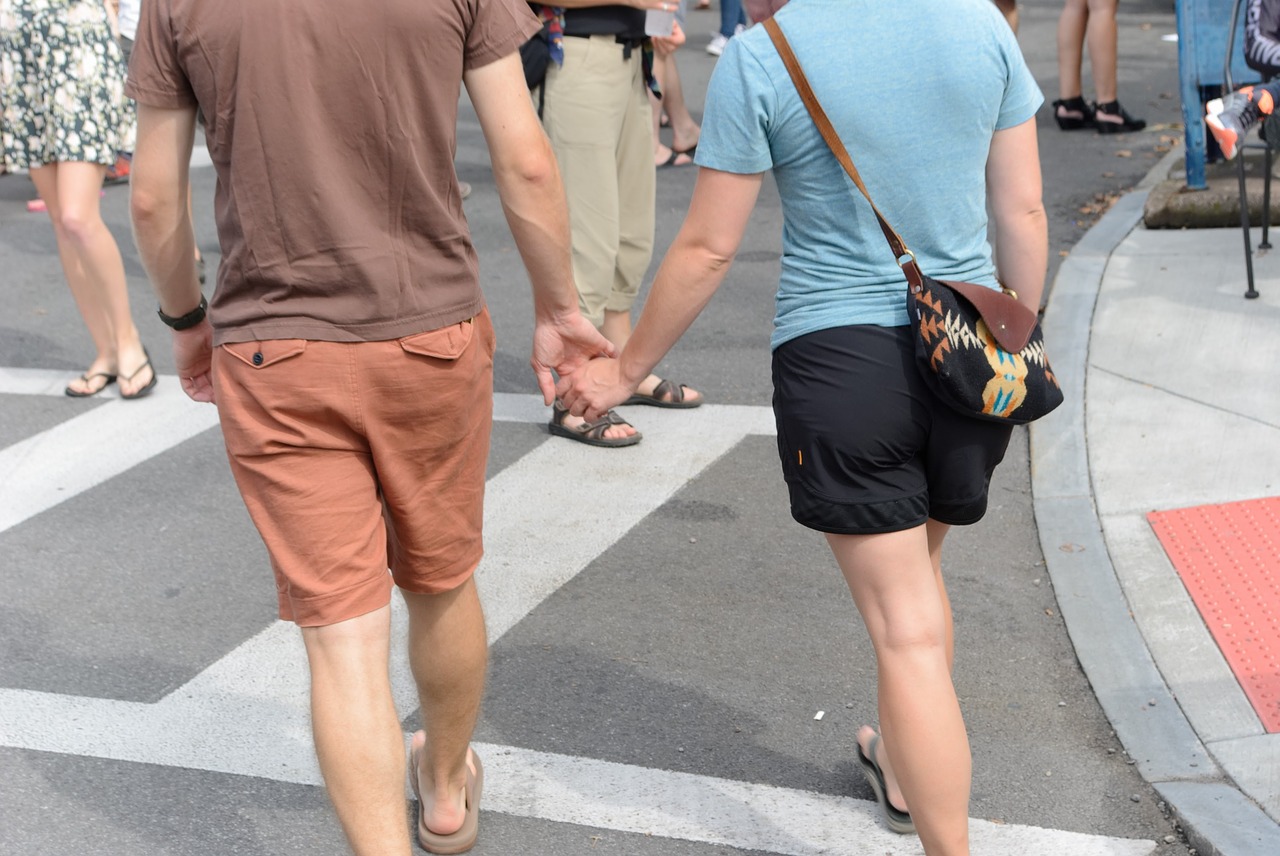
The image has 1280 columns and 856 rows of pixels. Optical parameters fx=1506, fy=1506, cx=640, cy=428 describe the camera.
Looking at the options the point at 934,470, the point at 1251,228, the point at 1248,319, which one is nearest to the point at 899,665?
the point at 934,470

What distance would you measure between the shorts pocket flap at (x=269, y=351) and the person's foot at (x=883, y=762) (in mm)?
1507

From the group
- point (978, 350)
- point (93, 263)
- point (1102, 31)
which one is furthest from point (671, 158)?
point (978, 350)

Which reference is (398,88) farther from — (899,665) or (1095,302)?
(1095,302)

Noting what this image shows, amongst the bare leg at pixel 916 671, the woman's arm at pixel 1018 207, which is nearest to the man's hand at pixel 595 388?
the bare leg at pixel 916 671

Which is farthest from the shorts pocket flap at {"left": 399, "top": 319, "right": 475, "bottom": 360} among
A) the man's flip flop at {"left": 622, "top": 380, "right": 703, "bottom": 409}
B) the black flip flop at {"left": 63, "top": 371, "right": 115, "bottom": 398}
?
the black flip flop at {"left": 63, "top": 371, "right": 115, "bottom": 398}

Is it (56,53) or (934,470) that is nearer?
(934,470)

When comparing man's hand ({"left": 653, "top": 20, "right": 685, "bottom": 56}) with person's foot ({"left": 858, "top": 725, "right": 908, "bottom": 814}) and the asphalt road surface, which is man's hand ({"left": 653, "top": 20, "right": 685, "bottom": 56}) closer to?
the asphalt road surface

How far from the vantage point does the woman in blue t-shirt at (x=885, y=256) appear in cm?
257

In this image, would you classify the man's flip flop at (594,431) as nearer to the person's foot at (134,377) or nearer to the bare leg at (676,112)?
the person's foot at (134,377)

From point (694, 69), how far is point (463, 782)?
11.8 m

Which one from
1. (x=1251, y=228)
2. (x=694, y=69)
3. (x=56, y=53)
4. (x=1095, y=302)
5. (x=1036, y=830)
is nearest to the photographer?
(x=1036, y=830)

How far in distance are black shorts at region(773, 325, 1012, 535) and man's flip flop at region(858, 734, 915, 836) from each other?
2.74ft

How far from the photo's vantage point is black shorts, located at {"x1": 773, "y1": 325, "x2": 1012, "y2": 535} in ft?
8.66

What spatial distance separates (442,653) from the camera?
303 cm
